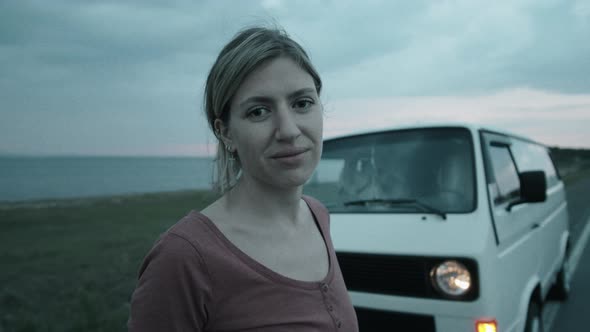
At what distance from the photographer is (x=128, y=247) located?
996 cm

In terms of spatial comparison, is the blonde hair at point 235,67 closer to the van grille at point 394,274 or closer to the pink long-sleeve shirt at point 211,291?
the pink long-sleeve shirt at point 211,291

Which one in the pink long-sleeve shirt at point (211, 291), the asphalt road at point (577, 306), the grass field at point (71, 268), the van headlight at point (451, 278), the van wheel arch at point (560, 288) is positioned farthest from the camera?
the van wheel arch at point (560, 288)

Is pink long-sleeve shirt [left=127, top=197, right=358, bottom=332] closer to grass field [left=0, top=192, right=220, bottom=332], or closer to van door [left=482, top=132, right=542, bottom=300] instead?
grass field [left=0, top=192, right=220, bottom=332]

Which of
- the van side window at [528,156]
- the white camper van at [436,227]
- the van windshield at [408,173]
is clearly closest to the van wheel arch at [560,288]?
the van side window at [528,156]

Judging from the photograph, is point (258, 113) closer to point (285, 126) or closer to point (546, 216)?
point (285, 126)

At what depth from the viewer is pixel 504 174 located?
368 centimetres

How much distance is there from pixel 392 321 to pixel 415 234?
64 centimetres

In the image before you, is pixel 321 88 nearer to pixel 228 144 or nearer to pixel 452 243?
pixel 228 144

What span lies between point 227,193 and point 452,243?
1.86m

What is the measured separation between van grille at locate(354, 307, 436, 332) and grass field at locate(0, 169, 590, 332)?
159 centimetres

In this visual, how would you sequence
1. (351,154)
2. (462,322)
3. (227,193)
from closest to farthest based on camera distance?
(227,193) → (462,322) → (351,154)

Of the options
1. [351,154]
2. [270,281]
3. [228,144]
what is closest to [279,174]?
[228,144]

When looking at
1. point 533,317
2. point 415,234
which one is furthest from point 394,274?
point 533,317

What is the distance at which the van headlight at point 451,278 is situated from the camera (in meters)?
2.60
